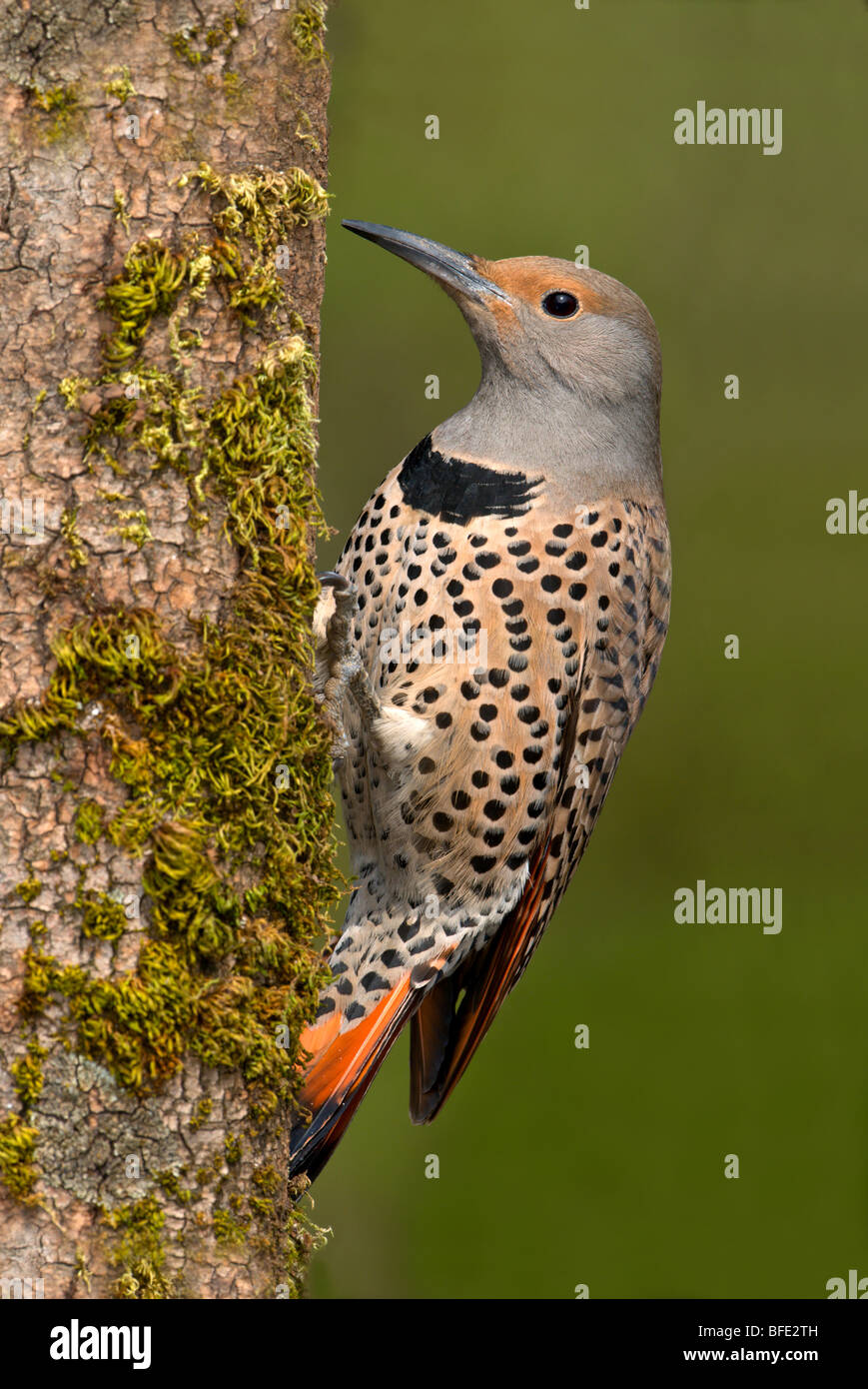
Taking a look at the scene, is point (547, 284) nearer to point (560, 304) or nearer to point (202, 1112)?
point (560, 304)

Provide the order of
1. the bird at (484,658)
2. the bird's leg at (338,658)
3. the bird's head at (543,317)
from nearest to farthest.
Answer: the bird's leg at (338,658), the bird at (484,658), the bird's head at (543,317)

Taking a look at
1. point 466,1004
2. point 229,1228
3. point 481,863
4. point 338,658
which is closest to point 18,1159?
point 229,1228

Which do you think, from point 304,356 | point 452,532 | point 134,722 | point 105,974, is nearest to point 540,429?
point 452,532

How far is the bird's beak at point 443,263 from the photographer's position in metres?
2.98

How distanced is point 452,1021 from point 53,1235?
55.9 inches

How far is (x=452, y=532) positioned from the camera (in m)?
2.84

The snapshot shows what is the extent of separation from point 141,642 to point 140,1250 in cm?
84

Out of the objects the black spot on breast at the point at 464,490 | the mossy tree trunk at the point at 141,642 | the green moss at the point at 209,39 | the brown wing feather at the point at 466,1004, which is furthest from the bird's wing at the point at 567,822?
the green moss at the point at 209,39

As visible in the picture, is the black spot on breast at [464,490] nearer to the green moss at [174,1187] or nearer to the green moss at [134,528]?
the green moss at [134,528]

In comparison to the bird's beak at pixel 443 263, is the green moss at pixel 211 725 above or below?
below

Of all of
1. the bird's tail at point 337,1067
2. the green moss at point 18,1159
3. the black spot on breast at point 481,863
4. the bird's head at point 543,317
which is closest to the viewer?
the green moss at point 18,1159

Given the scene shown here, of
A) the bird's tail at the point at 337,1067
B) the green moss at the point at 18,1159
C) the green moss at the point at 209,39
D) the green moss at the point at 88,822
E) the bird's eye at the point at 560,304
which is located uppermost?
the green moss at the point at 209,39

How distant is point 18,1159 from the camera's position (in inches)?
73.7

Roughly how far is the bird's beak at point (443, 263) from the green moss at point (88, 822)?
1.54m
